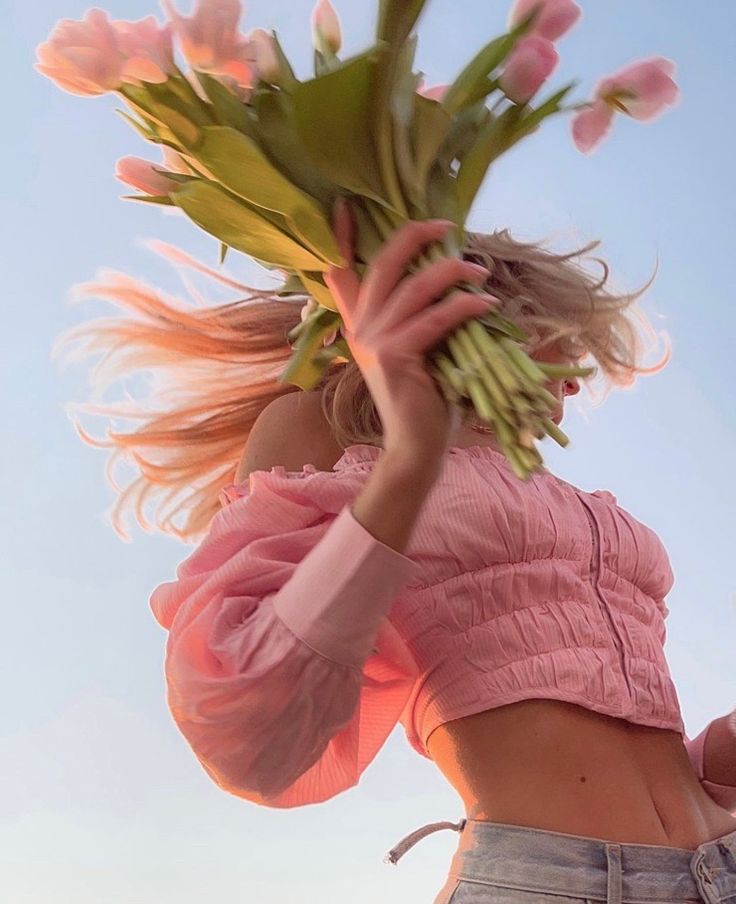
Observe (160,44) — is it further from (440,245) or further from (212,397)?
(212,397)

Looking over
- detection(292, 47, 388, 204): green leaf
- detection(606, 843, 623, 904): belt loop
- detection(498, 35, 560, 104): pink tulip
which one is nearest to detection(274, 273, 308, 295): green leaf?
detection(292, 47, 388, 204): green leaf

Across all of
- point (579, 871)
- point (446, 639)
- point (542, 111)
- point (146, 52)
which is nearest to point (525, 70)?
point (542, 111)

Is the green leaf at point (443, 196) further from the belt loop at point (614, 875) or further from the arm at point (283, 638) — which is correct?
the belt loop at point (614, 875)

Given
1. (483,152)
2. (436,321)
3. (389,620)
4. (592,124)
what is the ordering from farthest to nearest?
(389,620) → (592,124) → (483,152) → (436,321)

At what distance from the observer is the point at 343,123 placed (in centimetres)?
98

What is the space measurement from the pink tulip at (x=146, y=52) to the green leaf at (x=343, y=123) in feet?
0.44

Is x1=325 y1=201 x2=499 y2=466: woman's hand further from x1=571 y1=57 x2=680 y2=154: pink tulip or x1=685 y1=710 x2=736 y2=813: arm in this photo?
Answer: x1=685 y1=710 x2=736 y2=813: arm

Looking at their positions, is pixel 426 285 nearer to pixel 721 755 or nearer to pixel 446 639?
pixel 446 639

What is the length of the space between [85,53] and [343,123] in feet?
0.74

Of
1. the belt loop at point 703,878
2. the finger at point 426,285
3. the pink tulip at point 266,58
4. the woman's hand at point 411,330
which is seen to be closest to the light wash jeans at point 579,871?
the belt loop at point 703,878

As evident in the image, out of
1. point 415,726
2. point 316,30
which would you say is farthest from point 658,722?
point 316,30

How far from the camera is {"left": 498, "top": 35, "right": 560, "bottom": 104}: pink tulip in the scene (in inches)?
41.1

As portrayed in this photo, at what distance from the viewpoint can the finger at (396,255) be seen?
97 centimetres

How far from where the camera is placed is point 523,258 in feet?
5.15
